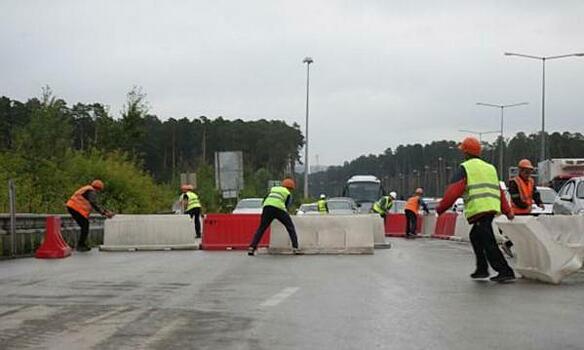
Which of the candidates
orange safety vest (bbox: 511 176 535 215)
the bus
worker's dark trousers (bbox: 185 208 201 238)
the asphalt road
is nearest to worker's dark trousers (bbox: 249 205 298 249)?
the asphalt road

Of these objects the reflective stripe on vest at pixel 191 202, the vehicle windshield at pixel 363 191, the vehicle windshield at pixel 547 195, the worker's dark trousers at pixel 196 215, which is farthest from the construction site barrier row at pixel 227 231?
the vehicle windshield at pixel 363 191

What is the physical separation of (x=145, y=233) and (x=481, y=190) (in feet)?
36.4

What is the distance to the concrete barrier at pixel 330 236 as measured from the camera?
18.3 m

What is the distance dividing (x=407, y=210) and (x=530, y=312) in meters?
21.6

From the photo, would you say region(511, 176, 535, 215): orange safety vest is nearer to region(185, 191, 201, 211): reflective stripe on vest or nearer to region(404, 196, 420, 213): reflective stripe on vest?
region(185, 191, 201, 211): reflective stripe on vest

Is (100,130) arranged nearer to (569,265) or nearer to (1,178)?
(1,178)

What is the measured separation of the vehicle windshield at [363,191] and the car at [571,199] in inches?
1489

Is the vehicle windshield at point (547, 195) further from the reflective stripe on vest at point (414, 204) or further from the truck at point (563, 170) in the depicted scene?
the truck at point (563, 170)

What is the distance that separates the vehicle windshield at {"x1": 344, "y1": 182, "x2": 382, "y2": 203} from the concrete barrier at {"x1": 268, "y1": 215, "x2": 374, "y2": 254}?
39.3 metres

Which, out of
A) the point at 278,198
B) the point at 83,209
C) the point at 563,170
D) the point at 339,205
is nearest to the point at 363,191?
the point at 339,205

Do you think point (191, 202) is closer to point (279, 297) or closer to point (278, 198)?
point (278, 198)

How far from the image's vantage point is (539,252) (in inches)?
439

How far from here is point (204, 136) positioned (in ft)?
315

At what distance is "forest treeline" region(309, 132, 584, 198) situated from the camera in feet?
282
